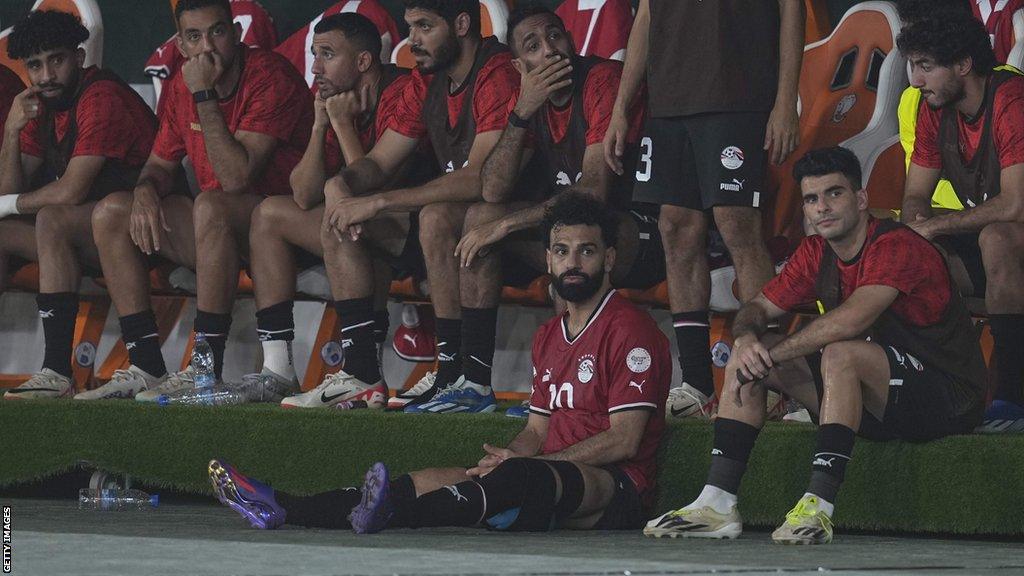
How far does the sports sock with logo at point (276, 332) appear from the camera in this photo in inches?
249

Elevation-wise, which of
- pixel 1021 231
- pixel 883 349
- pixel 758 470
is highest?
pixel 1021 231

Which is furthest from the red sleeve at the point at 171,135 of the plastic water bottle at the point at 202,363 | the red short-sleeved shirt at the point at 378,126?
the plastic water bottle at the point at 202,363

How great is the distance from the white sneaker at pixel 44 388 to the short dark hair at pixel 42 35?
141cm

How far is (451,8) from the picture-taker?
6.30 meters

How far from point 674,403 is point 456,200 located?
3.82 ft

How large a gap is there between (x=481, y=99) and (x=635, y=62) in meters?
0.70

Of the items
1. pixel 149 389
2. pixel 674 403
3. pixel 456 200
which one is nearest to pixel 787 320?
pixel 674 403

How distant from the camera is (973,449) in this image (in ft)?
16.0

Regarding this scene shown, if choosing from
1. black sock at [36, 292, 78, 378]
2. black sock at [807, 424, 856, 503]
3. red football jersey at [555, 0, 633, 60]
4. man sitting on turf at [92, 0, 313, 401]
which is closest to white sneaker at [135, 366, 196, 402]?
man sitting on turf at [92, 0, 313, 401]

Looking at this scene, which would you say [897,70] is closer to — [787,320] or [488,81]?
[787,320]

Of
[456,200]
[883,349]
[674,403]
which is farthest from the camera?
[456,200]

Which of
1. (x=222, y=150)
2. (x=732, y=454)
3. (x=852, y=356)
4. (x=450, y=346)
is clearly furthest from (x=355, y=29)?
(x=852, y=356)

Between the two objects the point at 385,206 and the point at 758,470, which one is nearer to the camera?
the point at 758,470

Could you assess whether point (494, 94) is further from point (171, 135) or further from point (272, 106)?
point (171, 135)
